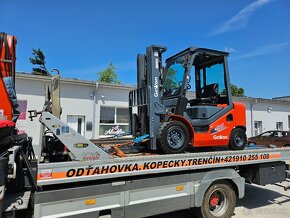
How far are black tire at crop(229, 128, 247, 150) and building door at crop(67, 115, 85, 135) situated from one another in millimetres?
9335

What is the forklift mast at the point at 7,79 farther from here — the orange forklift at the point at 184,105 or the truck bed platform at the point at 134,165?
the orange forklift at the point at 184,105

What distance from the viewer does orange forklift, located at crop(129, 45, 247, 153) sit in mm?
5094

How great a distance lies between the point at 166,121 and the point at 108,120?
31.2ft

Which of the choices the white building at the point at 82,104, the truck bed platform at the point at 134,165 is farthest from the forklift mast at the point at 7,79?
the white building at the point at 82,104

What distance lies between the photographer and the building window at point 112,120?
14.2 metres

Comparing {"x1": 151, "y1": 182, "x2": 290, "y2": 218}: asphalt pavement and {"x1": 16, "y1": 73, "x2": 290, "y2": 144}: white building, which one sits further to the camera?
{"x1": 16, "y1": 73, "x2": 290, "y2": 144}: white building

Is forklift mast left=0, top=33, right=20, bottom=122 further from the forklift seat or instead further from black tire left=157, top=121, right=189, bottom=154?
the forklift seat

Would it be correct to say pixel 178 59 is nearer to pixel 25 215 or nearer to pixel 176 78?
pixel 176 78

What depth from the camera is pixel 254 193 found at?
7719mm

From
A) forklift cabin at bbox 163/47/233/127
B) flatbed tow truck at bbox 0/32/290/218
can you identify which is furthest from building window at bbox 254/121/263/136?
flatbed tow truck at bbox 0/32/290/218

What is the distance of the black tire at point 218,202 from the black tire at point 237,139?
930 mm

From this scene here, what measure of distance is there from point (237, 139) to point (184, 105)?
1.66m

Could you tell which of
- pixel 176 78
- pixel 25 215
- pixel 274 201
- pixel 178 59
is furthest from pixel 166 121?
pixel 274 201

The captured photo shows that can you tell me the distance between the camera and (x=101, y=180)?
4.22 meters
